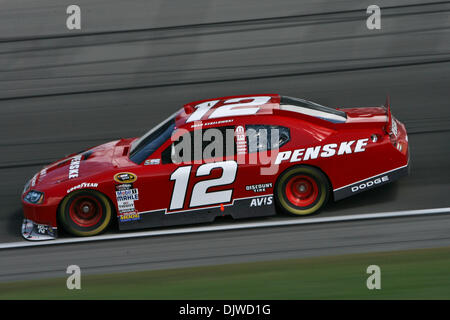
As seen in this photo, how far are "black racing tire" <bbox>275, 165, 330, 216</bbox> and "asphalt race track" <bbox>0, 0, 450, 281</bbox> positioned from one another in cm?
140

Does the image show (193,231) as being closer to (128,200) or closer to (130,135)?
(128,200)

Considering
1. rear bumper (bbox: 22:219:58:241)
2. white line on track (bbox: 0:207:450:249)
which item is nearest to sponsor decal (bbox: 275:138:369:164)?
white line on track (bbox: 0:207:450:249)

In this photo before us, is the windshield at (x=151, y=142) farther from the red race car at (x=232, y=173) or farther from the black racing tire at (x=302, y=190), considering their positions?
the black racing tire at (x=302, y=190)

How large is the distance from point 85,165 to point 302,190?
2.81 m

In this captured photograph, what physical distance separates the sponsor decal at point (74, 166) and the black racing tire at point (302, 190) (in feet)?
8.39

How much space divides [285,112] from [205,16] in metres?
5.19

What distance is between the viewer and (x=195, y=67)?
466 inches

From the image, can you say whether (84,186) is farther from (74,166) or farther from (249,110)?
(249,110)

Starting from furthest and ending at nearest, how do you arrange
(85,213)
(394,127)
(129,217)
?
(394,127), (85,213), (129,217)

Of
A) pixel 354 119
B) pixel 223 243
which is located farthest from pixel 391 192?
pixel 223 243

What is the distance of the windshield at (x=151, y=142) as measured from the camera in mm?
8008

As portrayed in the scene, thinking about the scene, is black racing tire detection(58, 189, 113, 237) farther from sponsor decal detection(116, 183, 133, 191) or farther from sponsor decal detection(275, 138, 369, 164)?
sponsor decal detection(275, 138, 369, 164)

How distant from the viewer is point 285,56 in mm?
11766

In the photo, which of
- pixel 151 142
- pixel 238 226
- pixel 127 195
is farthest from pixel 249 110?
pixel 127 195
